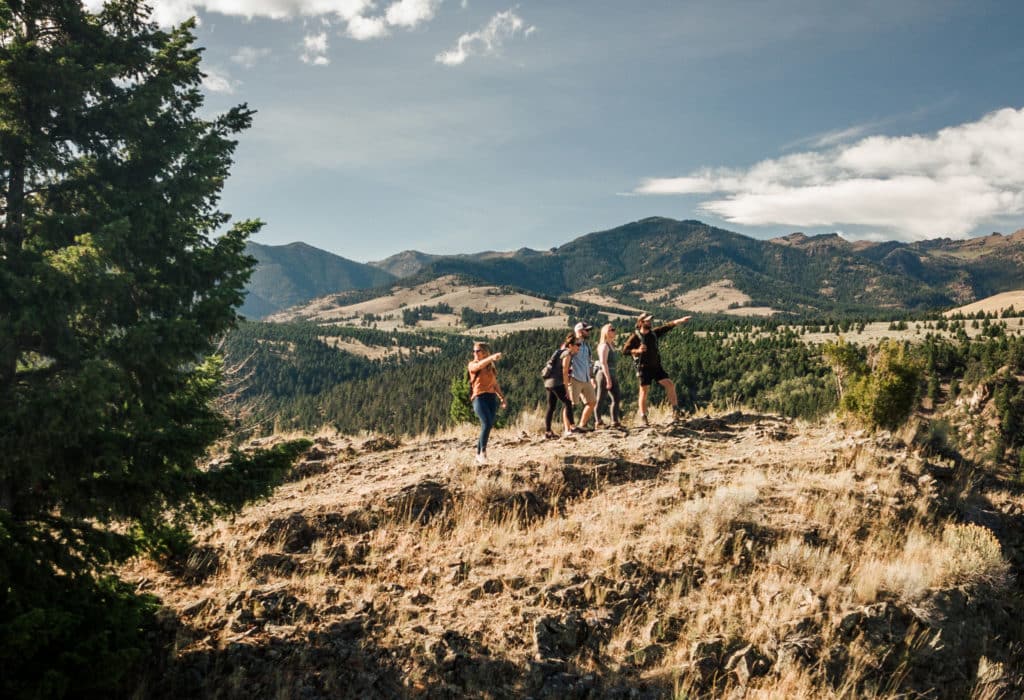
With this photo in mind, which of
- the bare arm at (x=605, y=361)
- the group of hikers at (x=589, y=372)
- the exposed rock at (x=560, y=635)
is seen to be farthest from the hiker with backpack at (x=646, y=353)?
the exposed rock at (x=560, y=635)

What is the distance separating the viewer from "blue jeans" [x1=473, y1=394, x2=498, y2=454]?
335 inches

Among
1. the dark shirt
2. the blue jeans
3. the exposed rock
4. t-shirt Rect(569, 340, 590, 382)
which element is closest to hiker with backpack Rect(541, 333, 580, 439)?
t-shirt Rect(569, 340, 590, 382)

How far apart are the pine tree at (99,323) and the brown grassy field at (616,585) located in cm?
103

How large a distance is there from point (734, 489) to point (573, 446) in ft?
9.58

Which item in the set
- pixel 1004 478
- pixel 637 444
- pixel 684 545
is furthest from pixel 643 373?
pixel 1004 478

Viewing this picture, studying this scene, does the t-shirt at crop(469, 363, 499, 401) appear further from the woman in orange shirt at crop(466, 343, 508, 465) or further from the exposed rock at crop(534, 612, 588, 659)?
the exposed rock at crop(534, 612, 588, 659)

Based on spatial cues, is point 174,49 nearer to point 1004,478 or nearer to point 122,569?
point 122,569

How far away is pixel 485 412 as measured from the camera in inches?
342

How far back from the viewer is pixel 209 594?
5566mm

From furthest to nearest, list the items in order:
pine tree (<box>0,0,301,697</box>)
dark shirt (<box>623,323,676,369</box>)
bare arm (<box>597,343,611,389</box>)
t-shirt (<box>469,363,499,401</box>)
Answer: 1. bare arm (<box>597,343,611,389</box>)
2. dark shirt (<box>623,323,676,369</box>)
3. t-shirt (<box>469,363,499,401</box>)
4. pine tree (<box>0,0,301,697</box>)

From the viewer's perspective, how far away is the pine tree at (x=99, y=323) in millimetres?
4504

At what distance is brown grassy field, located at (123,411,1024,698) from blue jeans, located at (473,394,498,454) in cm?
66

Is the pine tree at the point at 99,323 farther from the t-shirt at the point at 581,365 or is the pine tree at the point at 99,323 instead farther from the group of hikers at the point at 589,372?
the t-shirt at the point at 581,365

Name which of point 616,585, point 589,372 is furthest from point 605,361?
point 616,585
